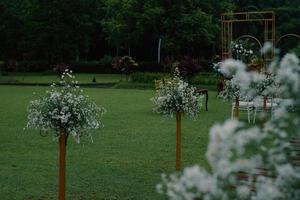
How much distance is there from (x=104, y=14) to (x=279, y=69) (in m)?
48.2

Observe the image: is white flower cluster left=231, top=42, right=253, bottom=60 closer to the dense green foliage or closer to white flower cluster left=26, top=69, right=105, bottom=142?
white flower cluster left=26, top=69, right=105, bottom=142

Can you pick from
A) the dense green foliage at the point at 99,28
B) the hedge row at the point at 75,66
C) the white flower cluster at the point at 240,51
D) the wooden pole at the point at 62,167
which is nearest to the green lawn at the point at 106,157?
the wooden pole at the point at 62,167

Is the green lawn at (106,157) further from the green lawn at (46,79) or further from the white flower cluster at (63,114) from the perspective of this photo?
the green lawn at (46,79)

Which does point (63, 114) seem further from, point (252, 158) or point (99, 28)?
point (99, 28)

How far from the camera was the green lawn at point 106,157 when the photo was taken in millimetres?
7742

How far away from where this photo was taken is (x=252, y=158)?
246 cm

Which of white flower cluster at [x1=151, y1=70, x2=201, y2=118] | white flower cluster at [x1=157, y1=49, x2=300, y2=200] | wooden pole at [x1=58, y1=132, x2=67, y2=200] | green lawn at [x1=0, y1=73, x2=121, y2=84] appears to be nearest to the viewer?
white flower cluster at [x1=157, y1=49, x2=300, y2=200]

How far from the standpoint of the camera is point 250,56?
2245 cm

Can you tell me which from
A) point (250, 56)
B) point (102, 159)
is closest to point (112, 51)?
point (250, 56)

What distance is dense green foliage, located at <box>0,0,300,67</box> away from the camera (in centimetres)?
3934

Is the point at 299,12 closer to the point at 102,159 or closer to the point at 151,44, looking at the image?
the point at 151,44

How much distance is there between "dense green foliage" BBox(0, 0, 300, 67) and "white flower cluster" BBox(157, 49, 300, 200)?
3653 centimetres

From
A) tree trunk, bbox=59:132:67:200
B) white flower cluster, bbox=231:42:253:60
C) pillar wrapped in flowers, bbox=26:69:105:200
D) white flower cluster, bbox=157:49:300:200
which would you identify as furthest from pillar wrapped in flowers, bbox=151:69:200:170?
white flower cluster, bbox=231:42:253:60

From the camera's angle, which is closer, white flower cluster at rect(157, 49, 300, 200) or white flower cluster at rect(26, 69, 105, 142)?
white flower cluster at rect(157, 49, 300, 200)
